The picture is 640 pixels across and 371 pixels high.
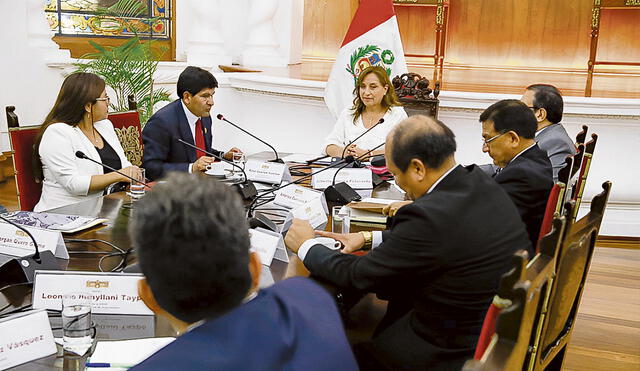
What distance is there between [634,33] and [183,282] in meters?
7.17

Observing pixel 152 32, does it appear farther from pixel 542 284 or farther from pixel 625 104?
pixel 542 284

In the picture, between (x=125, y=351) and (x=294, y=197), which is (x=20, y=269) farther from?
(x=294, y=197)

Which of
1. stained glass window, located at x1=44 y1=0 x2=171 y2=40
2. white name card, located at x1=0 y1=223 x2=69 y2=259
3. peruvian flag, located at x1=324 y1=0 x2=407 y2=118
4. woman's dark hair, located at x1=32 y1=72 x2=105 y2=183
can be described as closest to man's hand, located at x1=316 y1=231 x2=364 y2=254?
white name card, located at x1=0 y1=223 x2=69 y2=259

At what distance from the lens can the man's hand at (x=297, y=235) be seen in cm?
195

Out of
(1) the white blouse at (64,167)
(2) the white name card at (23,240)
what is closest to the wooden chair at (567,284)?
(2) the white name card at (23,240)

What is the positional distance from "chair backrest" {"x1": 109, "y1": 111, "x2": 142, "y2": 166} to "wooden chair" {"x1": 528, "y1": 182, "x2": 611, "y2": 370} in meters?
2.38

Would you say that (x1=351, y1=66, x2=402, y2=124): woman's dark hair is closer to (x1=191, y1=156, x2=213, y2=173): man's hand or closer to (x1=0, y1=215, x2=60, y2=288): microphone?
(x1=191, y1=156, x2=213, y2=173): man's hand

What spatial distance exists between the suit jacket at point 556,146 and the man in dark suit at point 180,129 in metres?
1.39

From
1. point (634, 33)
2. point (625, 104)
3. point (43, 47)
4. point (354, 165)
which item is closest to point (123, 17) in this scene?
point (43, 47)

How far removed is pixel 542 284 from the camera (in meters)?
1.35

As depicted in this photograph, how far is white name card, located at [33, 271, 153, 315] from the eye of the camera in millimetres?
1514

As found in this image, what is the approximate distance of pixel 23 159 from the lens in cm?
289

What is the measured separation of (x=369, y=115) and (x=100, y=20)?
Answer: 3.46m

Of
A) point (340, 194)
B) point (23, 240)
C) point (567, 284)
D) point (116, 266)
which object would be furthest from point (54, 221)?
point (567, 284)
